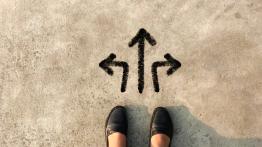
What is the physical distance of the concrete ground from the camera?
3.08 metres

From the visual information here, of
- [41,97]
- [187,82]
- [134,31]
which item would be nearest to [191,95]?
[187,82]

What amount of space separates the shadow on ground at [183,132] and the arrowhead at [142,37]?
0.56 meters

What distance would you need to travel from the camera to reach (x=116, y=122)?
10.1ft

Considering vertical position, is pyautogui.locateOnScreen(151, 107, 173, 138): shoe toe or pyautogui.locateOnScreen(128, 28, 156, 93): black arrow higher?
pyautogui.locateOnScreen(128, 28, 156, 93): black arrow

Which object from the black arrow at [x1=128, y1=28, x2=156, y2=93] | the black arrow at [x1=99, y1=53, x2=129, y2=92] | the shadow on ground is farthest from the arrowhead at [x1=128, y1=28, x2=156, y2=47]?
the shadow on ground

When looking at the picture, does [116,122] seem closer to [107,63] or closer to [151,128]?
[151,128]

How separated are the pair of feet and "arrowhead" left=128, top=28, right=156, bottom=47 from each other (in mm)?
574

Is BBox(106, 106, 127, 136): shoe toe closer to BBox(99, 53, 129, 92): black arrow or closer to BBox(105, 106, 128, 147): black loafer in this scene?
BBox(105, 106, 128, 147): black loafer

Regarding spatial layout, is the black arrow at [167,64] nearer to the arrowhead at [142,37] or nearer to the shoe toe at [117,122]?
the arrowhead at [142,37]

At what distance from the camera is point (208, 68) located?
3.16 meters

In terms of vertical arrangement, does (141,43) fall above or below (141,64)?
above

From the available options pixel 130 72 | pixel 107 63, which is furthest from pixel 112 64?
pixel 130 72

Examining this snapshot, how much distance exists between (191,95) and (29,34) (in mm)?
1525

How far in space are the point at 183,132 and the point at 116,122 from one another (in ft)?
1.79
